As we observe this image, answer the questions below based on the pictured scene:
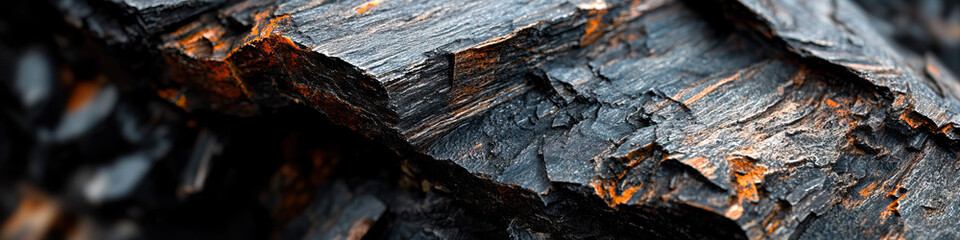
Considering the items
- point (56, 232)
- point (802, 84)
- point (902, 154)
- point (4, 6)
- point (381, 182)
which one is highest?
point (4, 6)

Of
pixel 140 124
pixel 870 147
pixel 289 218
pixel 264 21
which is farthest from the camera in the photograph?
pixel 140 124

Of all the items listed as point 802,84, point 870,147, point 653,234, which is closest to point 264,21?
point 653,234

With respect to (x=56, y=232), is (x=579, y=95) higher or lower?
higher

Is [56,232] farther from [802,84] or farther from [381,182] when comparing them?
[802,84]

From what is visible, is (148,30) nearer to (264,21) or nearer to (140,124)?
(264,21)

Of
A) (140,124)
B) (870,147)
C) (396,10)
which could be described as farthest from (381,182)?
(870,147)

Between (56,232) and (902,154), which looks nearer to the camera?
(902,154)

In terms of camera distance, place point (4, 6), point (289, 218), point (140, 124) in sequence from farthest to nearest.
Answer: point (4, 6)
point (140, 124)
point (289, 218)
